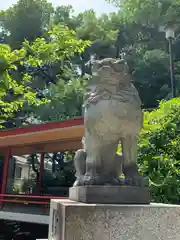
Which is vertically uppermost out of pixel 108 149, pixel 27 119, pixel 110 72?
pixel 27 119

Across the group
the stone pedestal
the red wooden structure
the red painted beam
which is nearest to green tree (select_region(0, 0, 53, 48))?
the red wooden structure

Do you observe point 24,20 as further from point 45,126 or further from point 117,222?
point 117,222

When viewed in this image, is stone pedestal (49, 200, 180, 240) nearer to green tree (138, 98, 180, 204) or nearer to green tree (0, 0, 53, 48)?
green tree (138, 98, 180, 204)

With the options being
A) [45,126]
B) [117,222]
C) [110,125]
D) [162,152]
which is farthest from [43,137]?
[117,222]

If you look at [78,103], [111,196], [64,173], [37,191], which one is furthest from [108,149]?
[64,173]

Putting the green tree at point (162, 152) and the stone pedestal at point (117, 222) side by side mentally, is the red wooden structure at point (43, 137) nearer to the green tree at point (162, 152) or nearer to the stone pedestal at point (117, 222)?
the green tree at point (162, 152)

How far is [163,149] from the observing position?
5602mm

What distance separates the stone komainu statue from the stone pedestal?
36 cm

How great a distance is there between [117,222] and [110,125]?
91 centimetres

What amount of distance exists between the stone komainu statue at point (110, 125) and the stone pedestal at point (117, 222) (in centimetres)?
36

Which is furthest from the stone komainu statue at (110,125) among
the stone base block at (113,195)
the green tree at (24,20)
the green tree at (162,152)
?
the green tree at (24,20)

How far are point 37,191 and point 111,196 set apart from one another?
480 inches

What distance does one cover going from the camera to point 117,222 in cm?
236

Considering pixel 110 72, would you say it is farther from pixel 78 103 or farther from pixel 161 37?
pixel 161 37
